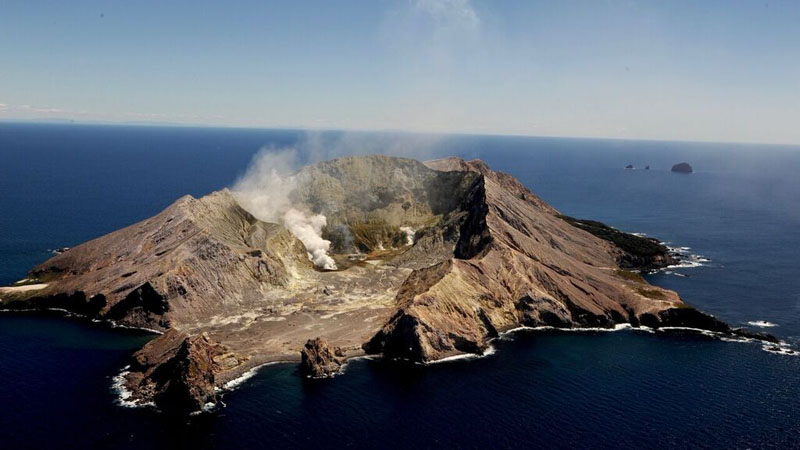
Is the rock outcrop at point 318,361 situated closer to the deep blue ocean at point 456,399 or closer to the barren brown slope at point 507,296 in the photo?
the deep blue ocean at point 456,399

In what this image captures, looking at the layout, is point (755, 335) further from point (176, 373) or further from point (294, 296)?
point (176, 373)

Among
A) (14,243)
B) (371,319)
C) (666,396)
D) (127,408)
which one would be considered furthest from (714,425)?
(14,243)

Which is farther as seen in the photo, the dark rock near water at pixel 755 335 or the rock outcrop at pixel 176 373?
the dark rock near water at pixel 755 335

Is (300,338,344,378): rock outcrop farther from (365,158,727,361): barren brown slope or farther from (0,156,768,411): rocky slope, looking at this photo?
(365,158,727,361): barren brown slope

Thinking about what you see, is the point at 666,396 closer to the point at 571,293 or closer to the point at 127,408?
the point at 571,293

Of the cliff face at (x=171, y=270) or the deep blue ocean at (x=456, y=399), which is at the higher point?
the cliff face at (x=171, y=270)

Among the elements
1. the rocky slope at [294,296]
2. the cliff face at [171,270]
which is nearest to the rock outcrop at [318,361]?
the rocky slope at [294,296]
